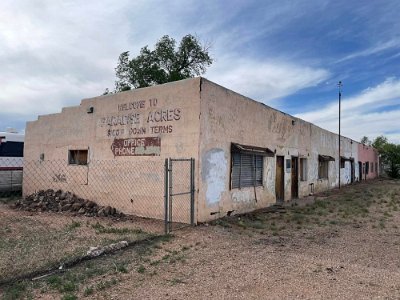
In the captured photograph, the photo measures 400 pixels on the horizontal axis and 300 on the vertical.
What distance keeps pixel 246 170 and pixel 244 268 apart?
22.6 feet

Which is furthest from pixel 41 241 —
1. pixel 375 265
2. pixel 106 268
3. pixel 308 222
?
pixel 308 222

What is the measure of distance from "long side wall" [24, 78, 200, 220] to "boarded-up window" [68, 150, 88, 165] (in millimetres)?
162

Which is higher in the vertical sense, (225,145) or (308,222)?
Answer: (225,145)

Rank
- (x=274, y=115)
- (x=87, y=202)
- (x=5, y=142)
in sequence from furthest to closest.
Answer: (x=5, y=142) → (x=274, y=115) → (x=87, y=202)

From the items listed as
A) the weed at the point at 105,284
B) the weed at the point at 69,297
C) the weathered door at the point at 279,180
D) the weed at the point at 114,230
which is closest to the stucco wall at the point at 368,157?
the weathered door at the point at 279,180

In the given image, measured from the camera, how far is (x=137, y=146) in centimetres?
1176

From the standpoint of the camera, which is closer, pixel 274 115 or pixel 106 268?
pixel 106 268

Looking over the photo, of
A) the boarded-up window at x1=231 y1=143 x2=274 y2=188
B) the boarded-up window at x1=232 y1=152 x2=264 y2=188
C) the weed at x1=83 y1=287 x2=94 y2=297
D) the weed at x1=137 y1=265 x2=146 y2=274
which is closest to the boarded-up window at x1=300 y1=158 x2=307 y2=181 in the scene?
the boarded-up window at x1=231 y1=143 x2=274 y2=188

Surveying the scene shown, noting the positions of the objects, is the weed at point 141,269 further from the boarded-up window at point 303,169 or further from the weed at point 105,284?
Result: the boarded-up window at point 303,169

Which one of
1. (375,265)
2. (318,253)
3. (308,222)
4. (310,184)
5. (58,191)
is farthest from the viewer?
(310,184)

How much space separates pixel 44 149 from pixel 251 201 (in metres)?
9.07

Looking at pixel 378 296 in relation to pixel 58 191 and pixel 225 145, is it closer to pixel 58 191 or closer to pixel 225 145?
pixel 225 145

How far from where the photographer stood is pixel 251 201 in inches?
516

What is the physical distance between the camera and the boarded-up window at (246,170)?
40.0 feet
